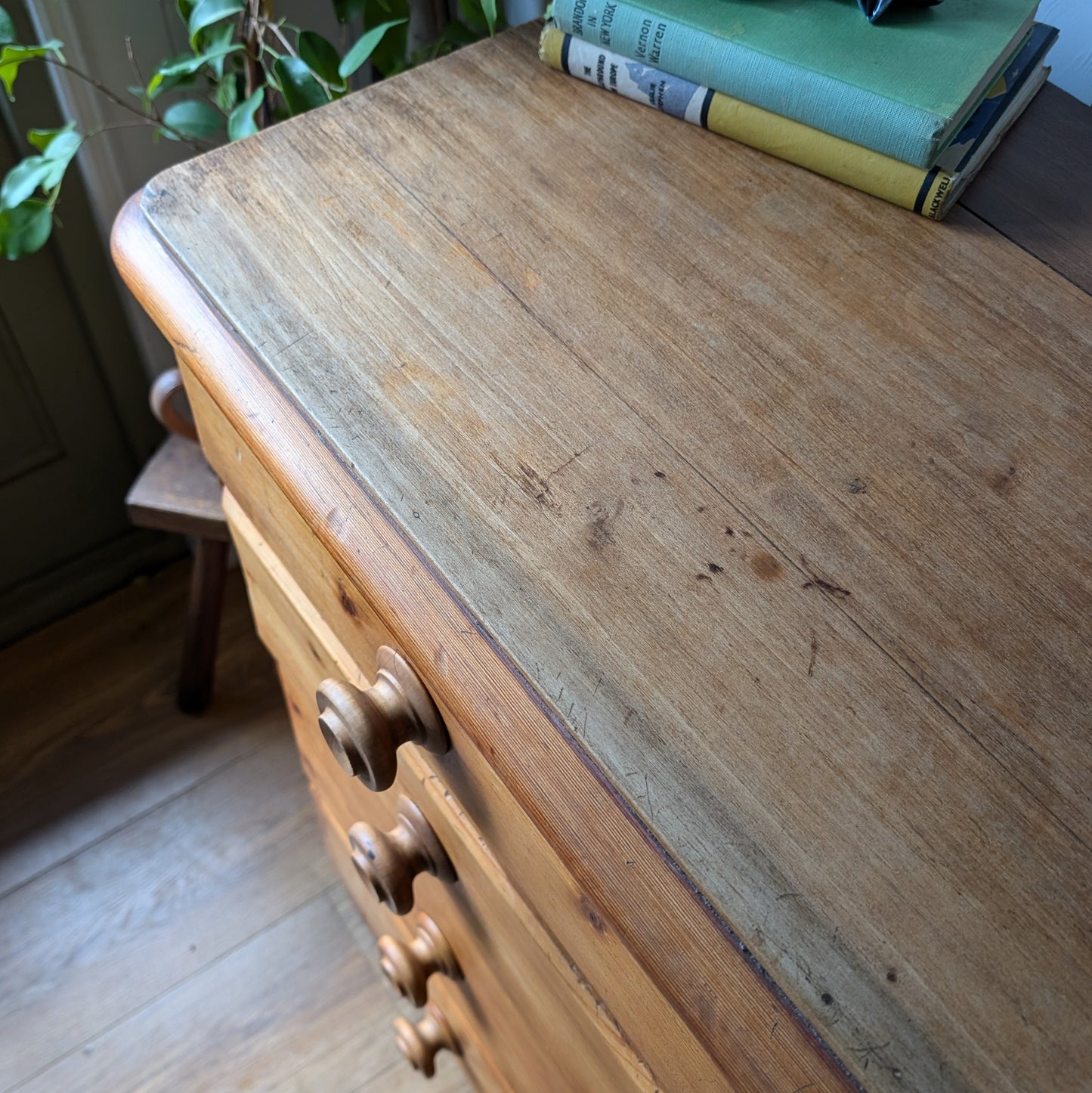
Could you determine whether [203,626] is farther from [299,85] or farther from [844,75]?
[844,75]

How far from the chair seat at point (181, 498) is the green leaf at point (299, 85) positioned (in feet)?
1.37

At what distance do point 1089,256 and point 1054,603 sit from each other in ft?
0.69

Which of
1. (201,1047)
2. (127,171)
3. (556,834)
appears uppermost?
(556,834)

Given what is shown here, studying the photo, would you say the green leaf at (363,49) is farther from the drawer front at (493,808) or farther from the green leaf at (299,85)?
the drawer front at (493,808)

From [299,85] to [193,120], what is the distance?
15 centimetres

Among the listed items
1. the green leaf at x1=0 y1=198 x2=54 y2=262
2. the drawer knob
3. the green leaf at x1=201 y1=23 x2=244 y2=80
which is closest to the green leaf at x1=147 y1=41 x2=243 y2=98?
the green leaf at x1=201 y1=23 x2=244 y2=80

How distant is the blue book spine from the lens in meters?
0.47

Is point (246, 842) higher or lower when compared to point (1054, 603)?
lower

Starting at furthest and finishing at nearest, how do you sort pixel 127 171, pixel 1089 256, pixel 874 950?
pixel 127 171
pixel 1089 256
pixel 874 950

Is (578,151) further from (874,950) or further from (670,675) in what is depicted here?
(874,950)

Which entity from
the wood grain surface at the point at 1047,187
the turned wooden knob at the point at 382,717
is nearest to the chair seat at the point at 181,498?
the turned wooden knob at the point at 382,717

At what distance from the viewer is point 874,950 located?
30 cm

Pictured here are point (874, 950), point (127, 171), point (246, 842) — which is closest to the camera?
point (874, 950)

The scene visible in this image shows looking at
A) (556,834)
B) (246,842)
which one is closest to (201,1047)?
(246,842)
